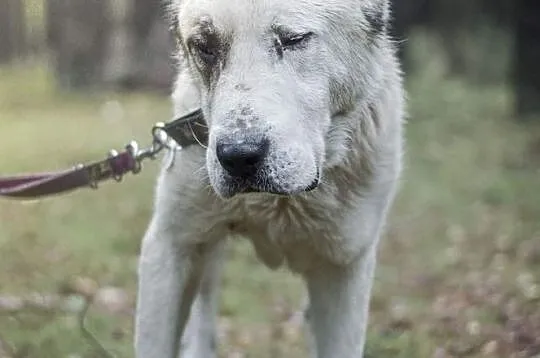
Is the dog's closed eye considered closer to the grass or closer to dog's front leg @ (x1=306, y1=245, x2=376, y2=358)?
dog's front leg @ (x1=306, y1=245, x2=376, y2=358)

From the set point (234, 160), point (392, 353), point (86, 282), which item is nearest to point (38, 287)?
point (86, 282)

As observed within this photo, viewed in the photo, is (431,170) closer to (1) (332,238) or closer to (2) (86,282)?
(2) (86,282)

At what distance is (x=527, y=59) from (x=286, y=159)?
37.1 ft

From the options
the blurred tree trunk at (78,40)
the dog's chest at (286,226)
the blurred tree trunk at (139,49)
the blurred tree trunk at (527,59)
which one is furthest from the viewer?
the blurred tree trunk at (78,40)

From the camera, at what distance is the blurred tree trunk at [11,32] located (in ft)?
92.9

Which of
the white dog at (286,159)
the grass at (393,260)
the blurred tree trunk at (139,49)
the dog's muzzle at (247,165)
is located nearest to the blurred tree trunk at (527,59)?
the grass at (393,260)

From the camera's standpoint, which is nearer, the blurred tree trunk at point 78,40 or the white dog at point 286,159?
the white dog at point 286,159

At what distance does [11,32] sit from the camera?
2864 cm

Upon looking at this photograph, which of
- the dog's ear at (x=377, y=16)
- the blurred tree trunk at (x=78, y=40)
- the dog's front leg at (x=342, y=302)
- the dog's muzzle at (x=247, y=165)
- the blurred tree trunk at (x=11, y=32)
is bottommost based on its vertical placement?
the blurred tree trunk at (x=11, y=32)

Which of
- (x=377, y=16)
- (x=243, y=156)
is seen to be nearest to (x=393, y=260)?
(x=377, y=16)

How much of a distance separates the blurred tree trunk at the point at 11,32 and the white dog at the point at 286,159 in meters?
25.2

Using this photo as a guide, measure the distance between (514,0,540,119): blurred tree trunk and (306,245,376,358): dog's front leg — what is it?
10110 millimetres

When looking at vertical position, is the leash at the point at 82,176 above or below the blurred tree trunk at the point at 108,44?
above

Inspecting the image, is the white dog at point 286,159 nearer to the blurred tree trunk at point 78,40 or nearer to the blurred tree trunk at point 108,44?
the blurred tree trunk at point 108,44
